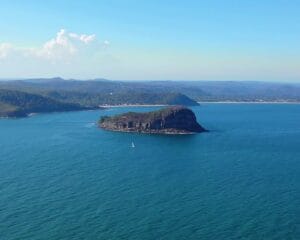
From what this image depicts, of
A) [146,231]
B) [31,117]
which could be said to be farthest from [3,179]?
[31,117]

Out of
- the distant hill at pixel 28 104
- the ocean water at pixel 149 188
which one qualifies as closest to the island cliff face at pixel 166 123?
the ocean water at pixel 149 188

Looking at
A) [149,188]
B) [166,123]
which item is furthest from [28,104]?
[149,188]

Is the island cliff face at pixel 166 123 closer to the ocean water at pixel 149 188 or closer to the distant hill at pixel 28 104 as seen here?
the ocean water at pixel 149 188

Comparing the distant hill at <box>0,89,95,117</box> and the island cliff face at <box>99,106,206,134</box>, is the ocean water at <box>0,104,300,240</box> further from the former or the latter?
the distant hill at <box>0,89,95,117</box>

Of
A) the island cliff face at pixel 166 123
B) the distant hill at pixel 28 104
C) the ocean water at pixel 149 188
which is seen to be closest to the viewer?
the ocean water at pixel 149 188

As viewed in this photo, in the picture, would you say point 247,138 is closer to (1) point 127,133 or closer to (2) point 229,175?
(1) point 127,133

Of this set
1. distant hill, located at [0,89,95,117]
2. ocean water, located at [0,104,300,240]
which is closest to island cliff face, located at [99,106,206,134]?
ocean water, located at [0,104,300,240]
